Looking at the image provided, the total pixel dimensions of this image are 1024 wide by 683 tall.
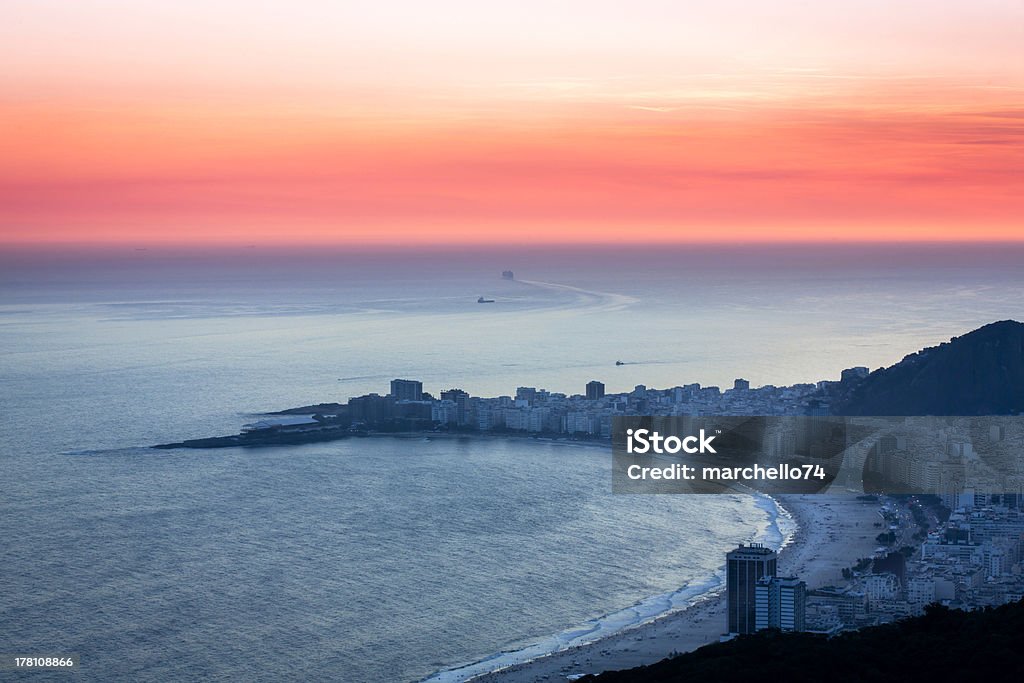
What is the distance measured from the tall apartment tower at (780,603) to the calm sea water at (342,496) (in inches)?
38.7

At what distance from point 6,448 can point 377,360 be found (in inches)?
459

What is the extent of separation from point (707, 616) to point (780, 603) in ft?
2.53

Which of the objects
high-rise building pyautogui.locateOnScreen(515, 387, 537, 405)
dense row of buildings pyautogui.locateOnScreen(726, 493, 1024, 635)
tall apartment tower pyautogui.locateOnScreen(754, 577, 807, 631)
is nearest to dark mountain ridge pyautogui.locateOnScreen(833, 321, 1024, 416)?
high-rise building pyautogui.locateOnScreen(515, 387, 537, 405)

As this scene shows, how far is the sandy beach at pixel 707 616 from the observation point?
373 inches

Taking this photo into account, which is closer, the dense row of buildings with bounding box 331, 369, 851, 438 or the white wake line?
the dense row of buildings with bounding box 331, 369, 851, 438

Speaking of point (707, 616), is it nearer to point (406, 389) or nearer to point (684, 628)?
point (684, 628)

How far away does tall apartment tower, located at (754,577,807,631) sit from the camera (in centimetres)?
998

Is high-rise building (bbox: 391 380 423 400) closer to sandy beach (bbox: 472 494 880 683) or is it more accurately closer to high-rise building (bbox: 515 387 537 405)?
high-rise building (bbox: 515 387 537 405)

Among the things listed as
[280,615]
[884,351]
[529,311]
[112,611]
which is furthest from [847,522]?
[529,311]

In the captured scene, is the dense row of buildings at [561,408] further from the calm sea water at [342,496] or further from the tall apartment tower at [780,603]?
the tall apartment tower at [780,603]

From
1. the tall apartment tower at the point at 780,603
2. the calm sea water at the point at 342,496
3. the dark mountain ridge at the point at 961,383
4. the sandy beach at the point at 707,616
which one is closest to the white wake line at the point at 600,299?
the calm sea water at the point at 342,496

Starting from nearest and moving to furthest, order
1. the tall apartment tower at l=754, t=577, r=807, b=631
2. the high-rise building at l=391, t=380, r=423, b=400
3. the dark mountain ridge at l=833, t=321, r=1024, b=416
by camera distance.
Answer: the tall apartment tower at l=754, t=577, r=807, b=631
the dark mountain ridge at l=833, t=321, r=1024, b=416
the high-rise building at l=391, t=380, r=423, b=400

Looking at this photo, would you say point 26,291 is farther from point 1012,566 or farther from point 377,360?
point 1012,566

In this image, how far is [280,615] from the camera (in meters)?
10.4
